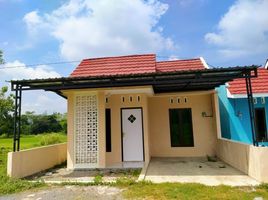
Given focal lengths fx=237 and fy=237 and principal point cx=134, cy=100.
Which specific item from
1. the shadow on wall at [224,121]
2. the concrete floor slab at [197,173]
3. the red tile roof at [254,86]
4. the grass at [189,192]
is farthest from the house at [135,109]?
the grass at [189,192]

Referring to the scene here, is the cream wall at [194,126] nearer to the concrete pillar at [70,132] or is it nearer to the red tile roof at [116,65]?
the red tile roof at [116,65]

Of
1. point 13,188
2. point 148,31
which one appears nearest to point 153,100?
point 148,31

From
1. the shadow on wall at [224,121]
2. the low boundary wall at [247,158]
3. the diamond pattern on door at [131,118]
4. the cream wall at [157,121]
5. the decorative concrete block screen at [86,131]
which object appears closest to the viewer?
the low boundary wall at [247,158]

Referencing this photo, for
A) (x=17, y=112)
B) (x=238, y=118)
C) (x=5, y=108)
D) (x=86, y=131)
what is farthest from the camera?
(x=5, y=108)

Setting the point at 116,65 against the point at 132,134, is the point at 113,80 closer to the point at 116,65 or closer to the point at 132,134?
the point at 132,134

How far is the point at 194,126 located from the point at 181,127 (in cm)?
69

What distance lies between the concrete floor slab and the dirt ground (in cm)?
169

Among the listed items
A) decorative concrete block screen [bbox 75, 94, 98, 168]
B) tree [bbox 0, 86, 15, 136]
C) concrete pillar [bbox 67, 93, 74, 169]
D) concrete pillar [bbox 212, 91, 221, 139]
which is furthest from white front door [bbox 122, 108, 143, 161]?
tree [bbox 0, 86, 15, 136]

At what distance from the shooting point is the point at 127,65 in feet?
42.3

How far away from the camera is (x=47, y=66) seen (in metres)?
18.2

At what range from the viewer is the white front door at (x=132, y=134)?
11.4 m

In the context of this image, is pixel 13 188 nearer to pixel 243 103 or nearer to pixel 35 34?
pixel 35 34

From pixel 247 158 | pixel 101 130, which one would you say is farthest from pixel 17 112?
pixel 247 158

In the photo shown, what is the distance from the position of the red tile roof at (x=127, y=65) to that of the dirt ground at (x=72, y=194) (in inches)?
256
